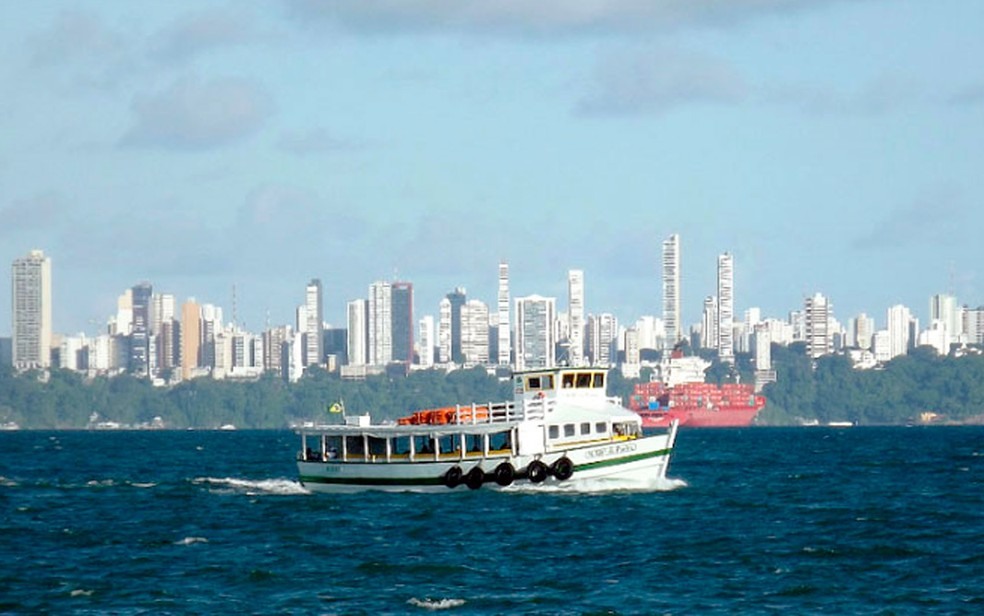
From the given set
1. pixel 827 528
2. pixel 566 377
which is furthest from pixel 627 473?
pixel 827 528

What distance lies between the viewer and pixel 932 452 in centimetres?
16612

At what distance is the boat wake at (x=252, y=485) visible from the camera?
308 feet

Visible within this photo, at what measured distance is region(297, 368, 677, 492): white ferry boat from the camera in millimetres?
83500

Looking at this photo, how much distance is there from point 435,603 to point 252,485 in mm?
49749

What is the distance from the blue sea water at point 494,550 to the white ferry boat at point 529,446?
4.30 ft

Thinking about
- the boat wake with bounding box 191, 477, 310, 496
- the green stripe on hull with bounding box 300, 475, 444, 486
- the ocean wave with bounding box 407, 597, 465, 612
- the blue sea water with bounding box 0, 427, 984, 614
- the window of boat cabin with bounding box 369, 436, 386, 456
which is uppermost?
the window of boat cabin with bounding box 369, 436, 386, 456

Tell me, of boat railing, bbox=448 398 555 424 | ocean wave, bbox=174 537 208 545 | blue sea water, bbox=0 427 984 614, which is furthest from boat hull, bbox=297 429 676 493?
ocean wave, bbox=174 537 208 545

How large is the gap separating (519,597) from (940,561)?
1589 cm

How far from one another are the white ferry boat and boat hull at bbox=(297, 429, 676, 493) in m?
0.04

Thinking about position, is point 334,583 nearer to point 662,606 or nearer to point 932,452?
point 662,606

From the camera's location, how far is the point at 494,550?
209ft

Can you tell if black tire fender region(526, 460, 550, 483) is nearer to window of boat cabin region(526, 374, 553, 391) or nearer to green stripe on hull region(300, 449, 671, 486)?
green stripe on hull region(300, 449, 671, 486)

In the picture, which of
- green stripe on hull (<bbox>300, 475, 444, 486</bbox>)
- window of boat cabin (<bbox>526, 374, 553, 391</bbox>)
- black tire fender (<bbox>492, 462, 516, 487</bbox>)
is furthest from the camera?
window of boat cabin (<bbox>526, 374, 553, 391</bbox>)

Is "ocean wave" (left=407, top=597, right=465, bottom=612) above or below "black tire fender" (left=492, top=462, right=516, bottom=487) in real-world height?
below
